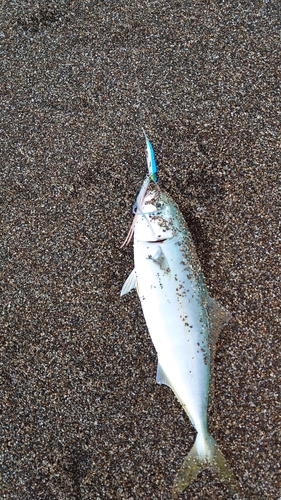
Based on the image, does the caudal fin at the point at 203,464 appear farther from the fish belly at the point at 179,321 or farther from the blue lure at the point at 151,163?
the blue lure at the point at 151,163

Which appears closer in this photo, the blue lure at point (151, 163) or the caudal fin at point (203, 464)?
the caudal fin at point (203, 464)

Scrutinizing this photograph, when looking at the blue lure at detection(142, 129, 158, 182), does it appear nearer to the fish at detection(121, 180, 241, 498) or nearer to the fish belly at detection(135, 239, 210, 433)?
the fish at detection(121, 180, 241, 498)

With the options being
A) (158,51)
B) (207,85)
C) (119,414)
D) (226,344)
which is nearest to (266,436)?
(226,344)

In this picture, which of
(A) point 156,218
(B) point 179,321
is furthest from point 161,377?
(A) point 156,218

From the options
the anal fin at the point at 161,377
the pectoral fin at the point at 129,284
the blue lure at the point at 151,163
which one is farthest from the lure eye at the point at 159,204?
the anal fin at the point at 161,377

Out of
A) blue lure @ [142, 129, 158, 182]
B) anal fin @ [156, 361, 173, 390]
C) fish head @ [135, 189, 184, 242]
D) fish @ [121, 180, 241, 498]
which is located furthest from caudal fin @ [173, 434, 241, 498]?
blue lure @ [142, 129, 158, 182]

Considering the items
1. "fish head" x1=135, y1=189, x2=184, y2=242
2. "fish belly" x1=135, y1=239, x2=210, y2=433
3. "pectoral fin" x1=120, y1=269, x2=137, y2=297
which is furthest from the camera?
"pectoral fin" x1=120, y1=269, x2=137, y2=297
